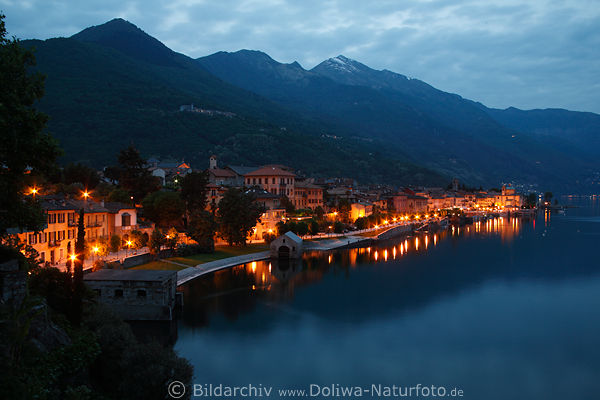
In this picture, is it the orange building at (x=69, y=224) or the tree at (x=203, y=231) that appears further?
the tree at (x=203, y=231)

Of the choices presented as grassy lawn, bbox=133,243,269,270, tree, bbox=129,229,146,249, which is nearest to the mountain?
grassy lawn, bbox=133,243,269,270

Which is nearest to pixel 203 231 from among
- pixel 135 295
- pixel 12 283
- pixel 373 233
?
pixel 135 295

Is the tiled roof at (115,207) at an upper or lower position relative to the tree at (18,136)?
lower

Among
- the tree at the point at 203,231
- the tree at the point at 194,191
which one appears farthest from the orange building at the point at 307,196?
the tree at the point at 203,231

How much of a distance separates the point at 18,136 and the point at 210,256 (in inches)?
1387

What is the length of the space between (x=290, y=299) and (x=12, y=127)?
27.3 meters

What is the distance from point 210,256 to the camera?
4838 centimetres

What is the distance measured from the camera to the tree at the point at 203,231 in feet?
161

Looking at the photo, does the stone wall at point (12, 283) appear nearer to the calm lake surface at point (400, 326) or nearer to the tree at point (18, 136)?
the tree at point (18, 136)

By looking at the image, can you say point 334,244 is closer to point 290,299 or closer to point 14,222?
point 290,299

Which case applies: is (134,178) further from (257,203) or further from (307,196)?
(307,196)

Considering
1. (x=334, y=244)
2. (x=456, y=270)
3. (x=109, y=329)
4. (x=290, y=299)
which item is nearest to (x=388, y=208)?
(x=334, y=244)

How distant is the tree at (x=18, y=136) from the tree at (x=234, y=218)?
37412mm

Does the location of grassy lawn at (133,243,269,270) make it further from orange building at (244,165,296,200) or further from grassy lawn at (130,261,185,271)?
orange building at (244,165,296,200)
